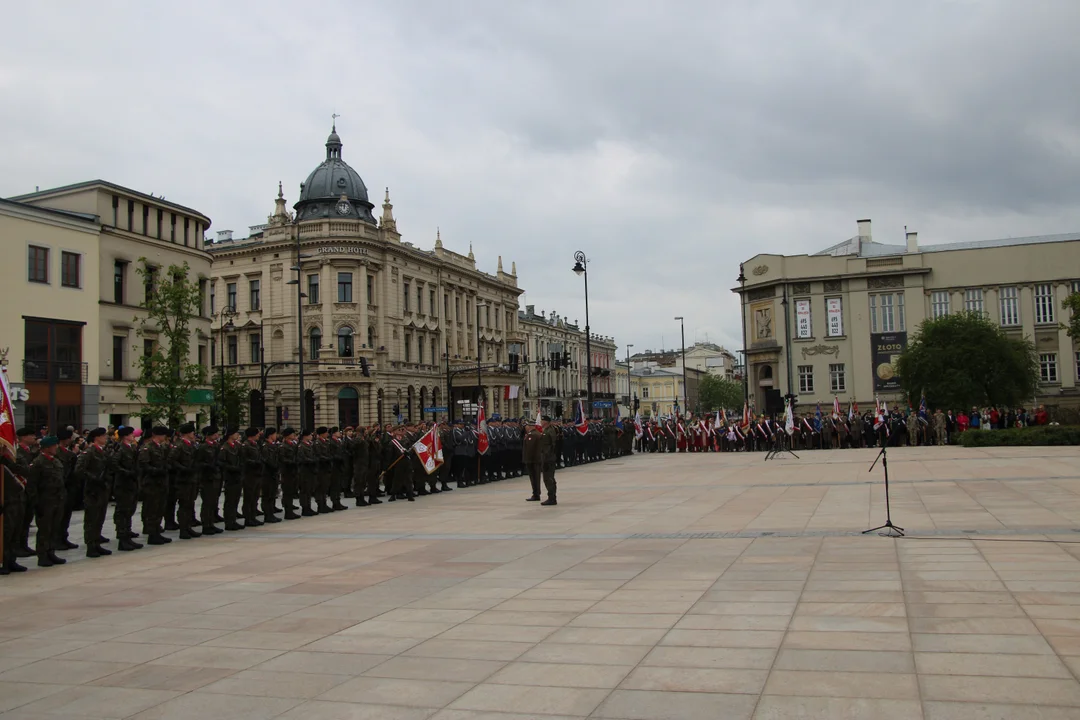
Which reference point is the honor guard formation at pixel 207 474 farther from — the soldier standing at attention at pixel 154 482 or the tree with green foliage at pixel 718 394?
the tree with green foliage at pixel 718 394

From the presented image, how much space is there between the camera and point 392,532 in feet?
49.1

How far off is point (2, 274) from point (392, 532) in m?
28.7

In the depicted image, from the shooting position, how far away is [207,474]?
15.8 metres

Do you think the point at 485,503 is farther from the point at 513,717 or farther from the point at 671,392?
the point at 671,392

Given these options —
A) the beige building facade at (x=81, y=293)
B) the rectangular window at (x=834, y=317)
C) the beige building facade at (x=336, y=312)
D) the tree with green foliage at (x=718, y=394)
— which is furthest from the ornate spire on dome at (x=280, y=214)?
the tree with green foliage at (x=718, y=394)

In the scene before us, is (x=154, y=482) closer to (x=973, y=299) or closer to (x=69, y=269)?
(x=69, y=269)

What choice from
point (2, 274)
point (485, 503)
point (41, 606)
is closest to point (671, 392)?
point (2, 274)

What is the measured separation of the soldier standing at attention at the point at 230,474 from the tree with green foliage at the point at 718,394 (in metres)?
125

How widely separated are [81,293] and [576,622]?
3851cm

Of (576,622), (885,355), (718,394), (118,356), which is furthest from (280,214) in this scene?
(718,394)

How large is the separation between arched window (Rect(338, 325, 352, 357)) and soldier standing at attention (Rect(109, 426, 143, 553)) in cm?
5467

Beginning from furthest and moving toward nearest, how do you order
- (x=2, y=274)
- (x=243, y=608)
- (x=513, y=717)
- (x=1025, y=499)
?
(x=2, y=274) < (x=1025, y=499) < (x=243, y=608) < (x=513, y=717)

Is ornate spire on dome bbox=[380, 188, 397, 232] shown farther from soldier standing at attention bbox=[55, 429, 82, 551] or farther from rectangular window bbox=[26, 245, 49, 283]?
soldier standing at attention bbox=[55, 429, 82, 551]

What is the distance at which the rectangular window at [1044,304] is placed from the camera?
65625 mm
